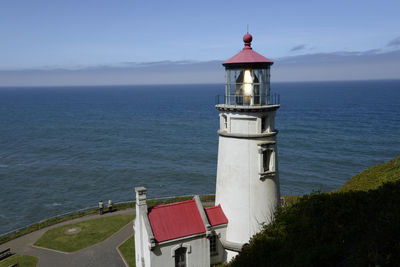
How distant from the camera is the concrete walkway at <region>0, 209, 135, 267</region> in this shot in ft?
68.3

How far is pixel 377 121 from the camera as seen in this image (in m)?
85.1

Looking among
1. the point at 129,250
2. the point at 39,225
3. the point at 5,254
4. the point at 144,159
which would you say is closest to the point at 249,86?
the point at 129,250

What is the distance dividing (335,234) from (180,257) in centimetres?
878

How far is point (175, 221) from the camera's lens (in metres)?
16.6

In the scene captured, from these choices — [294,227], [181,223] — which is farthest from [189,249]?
[294,227]

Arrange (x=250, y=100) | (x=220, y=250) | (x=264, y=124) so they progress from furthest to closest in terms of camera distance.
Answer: (x=220, y=250)
(x=264, y=124)
(x=250, y=100)

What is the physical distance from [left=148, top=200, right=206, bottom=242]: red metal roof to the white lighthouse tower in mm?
1883

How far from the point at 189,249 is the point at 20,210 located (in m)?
27.2

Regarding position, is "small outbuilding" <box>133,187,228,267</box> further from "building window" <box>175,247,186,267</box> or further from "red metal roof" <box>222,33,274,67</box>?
"red metal roof" <box>222,33,274,67</box>

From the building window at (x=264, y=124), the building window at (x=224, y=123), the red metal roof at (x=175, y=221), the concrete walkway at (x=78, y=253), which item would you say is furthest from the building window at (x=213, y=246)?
the concrete walkway at (x=78, y=253)

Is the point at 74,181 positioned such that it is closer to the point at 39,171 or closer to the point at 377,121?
the point at 39,171

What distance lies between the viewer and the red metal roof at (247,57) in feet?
50.1

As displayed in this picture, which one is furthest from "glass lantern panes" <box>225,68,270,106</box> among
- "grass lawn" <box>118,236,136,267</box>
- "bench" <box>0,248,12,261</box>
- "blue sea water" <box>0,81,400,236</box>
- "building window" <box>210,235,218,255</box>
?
"blue sea water" <box>0,81,400,236</box>

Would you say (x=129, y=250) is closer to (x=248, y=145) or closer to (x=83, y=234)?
(x=83, y=234)
